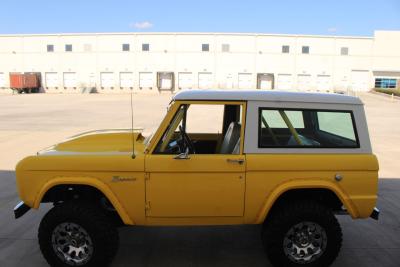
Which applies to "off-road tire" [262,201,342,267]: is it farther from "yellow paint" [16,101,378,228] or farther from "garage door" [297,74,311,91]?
"garage door" [297,74,311,91]

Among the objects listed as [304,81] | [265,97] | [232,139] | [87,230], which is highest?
[304,81]

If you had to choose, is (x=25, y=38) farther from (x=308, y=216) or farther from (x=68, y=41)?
(x=308, y=216)

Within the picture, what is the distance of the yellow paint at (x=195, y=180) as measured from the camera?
12.1 ft

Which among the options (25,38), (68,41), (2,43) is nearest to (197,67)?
(68,41)

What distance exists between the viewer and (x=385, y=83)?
Answer: 56.2m

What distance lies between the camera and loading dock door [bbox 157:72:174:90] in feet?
187

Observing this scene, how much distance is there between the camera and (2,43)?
58.1 meters

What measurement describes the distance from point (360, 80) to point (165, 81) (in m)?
30.1

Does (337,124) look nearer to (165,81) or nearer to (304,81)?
(165,81)

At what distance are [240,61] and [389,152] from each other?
46730 mm

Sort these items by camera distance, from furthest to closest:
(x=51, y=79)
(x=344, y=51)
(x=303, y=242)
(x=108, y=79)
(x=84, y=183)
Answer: (x=51, y=79)
(x=108, y=79)
(x=344, y=51)
(x=303, y=242)
(x=84, y=183)

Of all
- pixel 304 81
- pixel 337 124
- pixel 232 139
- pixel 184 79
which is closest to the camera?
pixel 337 124

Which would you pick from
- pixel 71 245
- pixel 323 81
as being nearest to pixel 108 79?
pixel 323 81

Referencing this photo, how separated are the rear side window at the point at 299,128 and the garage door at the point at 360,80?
5626cm
